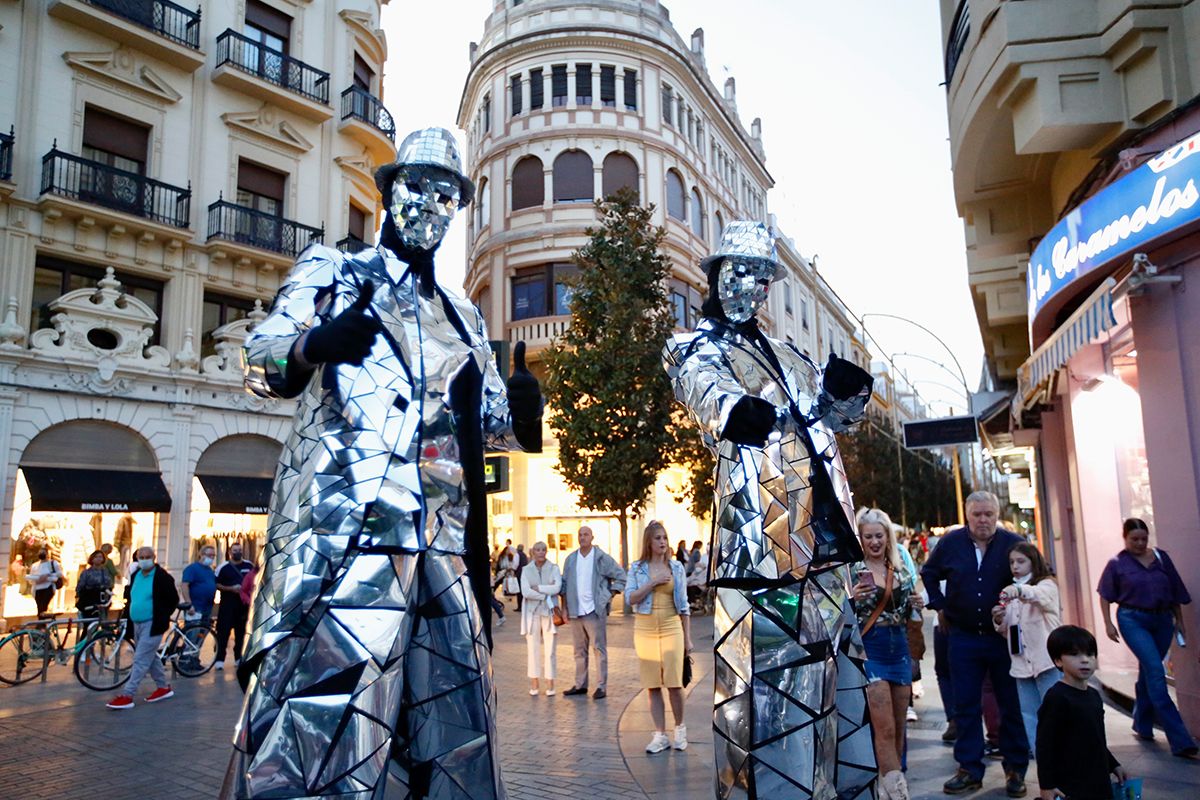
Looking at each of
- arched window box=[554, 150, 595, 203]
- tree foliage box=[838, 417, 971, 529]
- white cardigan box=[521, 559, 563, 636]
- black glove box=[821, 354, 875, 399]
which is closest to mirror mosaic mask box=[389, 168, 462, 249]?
black glove box=[821, 354, 875, 399]

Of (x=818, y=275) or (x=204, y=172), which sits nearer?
(x=204, y=172)

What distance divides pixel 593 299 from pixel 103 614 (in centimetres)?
986

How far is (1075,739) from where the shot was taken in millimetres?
3592

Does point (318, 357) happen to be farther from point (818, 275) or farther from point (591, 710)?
point (818, 275)

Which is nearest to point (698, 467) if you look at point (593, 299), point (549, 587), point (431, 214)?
point (593, 299)

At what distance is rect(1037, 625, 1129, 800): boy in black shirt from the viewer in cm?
354

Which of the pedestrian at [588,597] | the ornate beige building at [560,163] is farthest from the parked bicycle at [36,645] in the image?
the ornate beige building at [560,163]

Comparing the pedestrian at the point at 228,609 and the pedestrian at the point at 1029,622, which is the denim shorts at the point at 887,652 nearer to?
the pedestrian at the point at 1029,622

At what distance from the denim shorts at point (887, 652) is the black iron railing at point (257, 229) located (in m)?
14.7

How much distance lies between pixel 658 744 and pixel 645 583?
125cm

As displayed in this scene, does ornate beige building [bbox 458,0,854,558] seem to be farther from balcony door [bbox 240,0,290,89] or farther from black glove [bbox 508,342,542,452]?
black glove [bbox 508,342,542,452]

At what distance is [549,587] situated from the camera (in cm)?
956

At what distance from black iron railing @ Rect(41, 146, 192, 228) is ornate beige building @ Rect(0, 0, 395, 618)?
0.12 ft

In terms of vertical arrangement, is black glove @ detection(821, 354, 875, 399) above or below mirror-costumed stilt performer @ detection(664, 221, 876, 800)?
above
